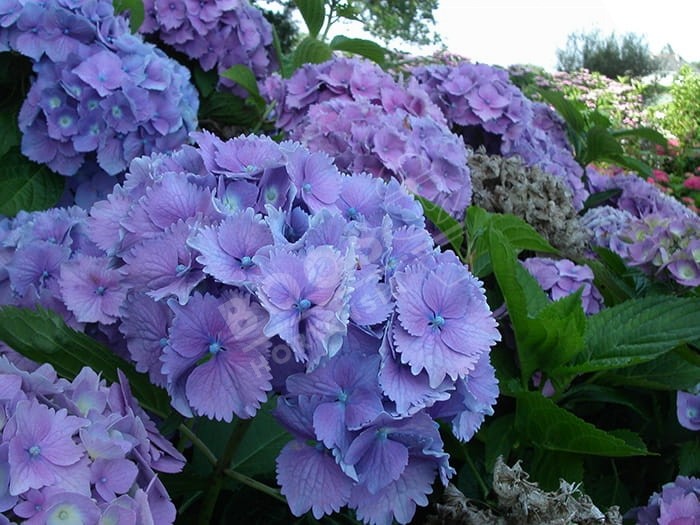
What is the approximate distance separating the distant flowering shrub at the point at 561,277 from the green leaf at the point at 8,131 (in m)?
1.19

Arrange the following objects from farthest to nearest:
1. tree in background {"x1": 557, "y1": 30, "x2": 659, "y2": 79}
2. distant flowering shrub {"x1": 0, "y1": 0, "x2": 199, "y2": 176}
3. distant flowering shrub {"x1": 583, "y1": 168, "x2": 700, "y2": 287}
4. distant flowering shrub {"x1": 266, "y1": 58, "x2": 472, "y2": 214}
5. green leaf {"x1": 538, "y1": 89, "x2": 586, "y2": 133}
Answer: tree in background {"x1": 557, "y1": 30, "x2": 659, "y2": 79}, green leaf {"x1": 538, "y1": 89, "x2": 586, "y2": 133}, distant flowering shrub {"x1": 0, "y1": 0, "x2": 199, "y2": 176}, distant flowering shrub {"x1": 266, "y1": 58, "x2": 472, "y2": 214}, distant flowering shrub {"x1": 583, "y1": 168, "x2": 700, "y2": 287}

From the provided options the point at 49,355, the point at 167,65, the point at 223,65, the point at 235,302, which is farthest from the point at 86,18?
the point at 235,302

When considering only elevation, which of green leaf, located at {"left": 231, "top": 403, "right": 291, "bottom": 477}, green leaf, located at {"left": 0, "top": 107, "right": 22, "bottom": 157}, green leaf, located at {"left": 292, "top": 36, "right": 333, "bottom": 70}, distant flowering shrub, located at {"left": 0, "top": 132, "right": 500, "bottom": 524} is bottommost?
green leaf, located at {"left": 0, "top": 107, "right": 22, "bottom": 157}

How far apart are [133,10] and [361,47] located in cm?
62

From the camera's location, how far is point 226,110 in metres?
2.24

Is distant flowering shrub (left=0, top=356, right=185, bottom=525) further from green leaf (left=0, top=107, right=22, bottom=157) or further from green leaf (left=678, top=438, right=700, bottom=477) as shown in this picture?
green leaf (left=0, top=107, right=22, bottom=157)

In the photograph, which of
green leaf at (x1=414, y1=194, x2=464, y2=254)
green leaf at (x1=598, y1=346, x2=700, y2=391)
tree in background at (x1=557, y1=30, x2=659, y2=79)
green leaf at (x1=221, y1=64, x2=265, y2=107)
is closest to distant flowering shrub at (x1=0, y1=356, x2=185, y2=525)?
green leaf at (x1=414, y1=194, x2=464, y2=254)

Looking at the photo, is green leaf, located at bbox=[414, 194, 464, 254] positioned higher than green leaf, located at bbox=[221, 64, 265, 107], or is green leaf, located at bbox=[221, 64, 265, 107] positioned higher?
green leaf, located at bbox=[414, 194, 464, 254]

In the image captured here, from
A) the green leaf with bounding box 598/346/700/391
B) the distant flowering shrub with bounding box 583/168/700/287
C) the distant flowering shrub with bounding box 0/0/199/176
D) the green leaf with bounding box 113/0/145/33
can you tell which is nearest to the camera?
the green leaf with bounding box 598/346/700/391

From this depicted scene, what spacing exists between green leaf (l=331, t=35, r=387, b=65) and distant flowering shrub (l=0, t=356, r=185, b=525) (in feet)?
4.95

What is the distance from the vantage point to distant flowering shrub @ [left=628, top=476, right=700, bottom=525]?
3.56ft

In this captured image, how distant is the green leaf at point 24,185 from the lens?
67.7 inches

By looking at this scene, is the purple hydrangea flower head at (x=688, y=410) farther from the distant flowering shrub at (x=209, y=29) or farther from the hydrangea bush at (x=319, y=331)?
the distant flowering shrub at (x=209, y=29)

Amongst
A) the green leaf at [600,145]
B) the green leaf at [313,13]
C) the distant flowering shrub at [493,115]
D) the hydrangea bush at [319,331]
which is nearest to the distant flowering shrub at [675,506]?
the hydrangea bush at [319,331]
